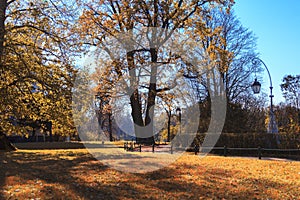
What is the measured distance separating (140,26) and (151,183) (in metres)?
15.3

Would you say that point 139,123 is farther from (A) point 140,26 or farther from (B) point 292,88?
(B) point 292,88

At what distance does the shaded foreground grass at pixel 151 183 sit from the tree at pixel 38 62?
4.57 m

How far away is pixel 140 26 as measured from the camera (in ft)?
72.1

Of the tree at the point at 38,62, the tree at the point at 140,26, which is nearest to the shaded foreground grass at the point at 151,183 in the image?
the tree at the point at 38,62

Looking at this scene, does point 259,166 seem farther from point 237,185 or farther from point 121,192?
point 121,192

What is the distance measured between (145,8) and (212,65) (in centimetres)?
652

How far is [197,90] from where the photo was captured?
101 feet

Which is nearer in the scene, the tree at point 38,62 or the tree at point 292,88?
the tree at point 38,62

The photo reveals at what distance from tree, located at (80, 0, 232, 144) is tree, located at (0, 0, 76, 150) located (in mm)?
4253

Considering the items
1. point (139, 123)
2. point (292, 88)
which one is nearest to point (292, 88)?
point (292, 88)

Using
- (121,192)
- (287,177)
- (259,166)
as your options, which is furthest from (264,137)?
(121,192)

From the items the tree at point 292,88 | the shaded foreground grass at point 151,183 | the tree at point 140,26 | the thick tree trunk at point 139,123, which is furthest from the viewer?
the tree at point 292,88

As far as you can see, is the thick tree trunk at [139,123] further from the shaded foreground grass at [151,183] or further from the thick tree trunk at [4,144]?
the shaded foreground grass at [151,183]

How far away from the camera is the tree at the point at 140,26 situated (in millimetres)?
20203
